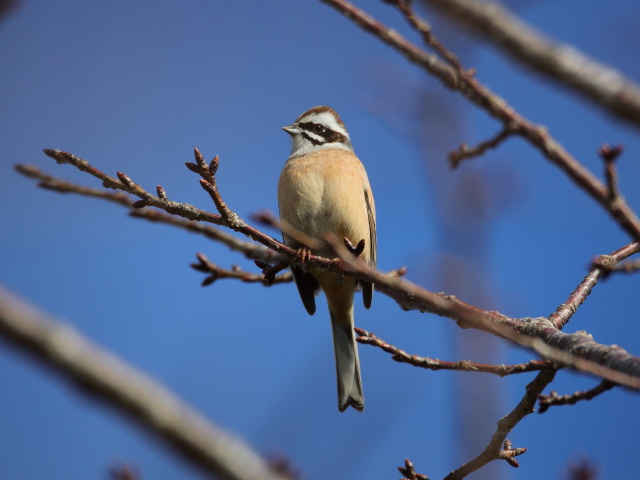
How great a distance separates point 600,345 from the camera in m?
2.47

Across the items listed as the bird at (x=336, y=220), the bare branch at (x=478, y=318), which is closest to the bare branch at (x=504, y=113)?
the bare branch at (x=478, y=318)

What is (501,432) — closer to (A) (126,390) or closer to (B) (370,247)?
(A) (126,390)

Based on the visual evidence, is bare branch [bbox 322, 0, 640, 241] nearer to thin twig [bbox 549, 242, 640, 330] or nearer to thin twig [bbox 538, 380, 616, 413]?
thin twig [bbox 538, 380, 616, 413]

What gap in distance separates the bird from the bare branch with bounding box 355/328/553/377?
1.68m

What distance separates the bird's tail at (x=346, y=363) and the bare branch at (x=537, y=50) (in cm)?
362

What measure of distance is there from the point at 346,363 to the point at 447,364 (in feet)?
7.93

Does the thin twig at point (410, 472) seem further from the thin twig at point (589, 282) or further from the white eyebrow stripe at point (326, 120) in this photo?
the white eyebrow stripe at point (326, 120)

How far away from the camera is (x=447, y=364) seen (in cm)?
264

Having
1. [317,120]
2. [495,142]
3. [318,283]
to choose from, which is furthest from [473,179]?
[317,120]

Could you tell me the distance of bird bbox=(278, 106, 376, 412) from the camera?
500cm

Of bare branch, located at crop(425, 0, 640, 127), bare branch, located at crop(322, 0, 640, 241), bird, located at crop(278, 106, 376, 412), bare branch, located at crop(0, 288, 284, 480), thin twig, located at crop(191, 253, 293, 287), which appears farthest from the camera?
bird, located at crop(278, 106, 376, 412)

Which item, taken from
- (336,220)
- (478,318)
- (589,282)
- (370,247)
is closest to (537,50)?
(478,318)

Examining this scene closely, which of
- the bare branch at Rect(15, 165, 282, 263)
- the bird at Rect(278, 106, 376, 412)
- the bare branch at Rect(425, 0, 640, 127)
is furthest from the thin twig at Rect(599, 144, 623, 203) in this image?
the bird at Rect(278, 106, 376, 412)

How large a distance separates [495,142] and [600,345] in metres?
0.81
